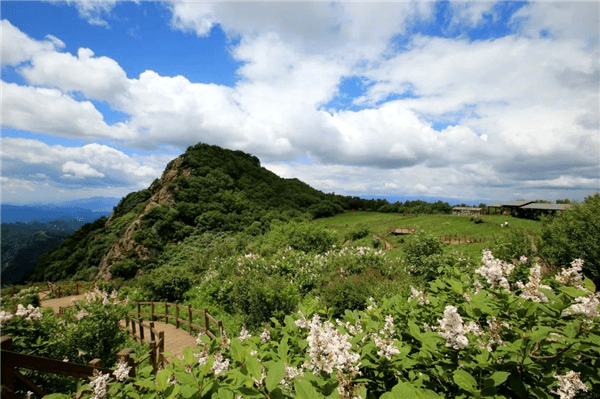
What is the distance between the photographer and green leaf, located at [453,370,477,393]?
5.99 feet

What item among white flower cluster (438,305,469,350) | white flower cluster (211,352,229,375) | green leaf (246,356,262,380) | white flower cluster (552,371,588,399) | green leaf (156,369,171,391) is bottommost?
white flower cluster (211,352,229,375)

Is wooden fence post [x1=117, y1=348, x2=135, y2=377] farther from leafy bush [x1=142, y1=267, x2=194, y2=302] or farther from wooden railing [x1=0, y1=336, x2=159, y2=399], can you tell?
leafy bush [x1=142, y1=267, x2=194, y2=302]

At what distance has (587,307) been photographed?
84.9 inches

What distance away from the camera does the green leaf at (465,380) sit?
5.99 ft

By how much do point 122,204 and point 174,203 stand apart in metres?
18.1

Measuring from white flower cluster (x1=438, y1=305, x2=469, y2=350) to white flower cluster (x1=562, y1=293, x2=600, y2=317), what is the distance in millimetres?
888

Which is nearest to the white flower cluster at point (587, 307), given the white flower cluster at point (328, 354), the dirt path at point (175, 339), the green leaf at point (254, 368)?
the white flower cluster at point (328, 354)

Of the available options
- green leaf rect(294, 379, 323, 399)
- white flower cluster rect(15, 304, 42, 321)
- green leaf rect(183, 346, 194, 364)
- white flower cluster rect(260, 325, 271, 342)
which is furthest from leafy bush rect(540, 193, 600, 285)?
white flower cluster rect(15, 304, 42, 321)

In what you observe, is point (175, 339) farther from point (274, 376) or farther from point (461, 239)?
point (461, 239)

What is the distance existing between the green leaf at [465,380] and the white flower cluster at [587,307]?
3.65ft

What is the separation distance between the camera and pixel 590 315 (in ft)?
6.91

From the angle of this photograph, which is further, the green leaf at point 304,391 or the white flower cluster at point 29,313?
the white flower cluster at point 29,313

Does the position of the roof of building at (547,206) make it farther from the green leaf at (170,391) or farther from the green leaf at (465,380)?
the green leaf at (170,391)

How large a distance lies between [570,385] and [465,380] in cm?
73
